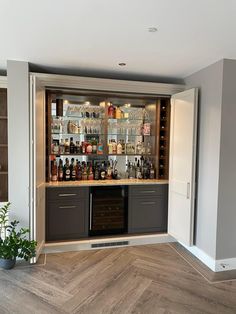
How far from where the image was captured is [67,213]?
12.1 feet

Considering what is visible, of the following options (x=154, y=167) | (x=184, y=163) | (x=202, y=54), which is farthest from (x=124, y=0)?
(x=154, y=167)

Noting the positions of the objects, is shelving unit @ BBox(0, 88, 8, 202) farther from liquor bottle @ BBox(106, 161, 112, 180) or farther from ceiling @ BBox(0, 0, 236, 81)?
liquor bottle @ BBox(106, 161, 112, 180)

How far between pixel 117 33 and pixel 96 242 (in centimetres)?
279

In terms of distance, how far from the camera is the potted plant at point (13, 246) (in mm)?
3014

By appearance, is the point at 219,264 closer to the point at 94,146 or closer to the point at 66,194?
the point at 66,194

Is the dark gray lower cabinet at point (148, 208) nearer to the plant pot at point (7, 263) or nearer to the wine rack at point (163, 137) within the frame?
the wine rack at point (163, 137)

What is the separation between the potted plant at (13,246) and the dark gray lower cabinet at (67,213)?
52 centimetres

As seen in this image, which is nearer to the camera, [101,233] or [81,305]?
[81,305]

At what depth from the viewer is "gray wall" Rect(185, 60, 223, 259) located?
10.2ft

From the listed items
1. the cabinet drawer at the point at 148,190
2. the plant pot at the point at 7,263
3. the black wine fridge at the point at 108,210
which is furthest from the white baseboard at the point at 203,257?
the plant pot at the point at 7,263

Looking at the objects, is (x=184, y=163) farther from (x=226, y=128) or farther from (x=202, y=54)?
(x=202, y=54)

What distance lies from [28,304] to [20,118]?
2077 mm

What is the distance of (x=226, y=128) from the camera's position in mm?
3051

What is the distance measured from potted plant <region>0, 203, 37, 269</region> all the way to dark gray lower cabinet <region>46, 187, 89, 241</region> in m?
0.52
